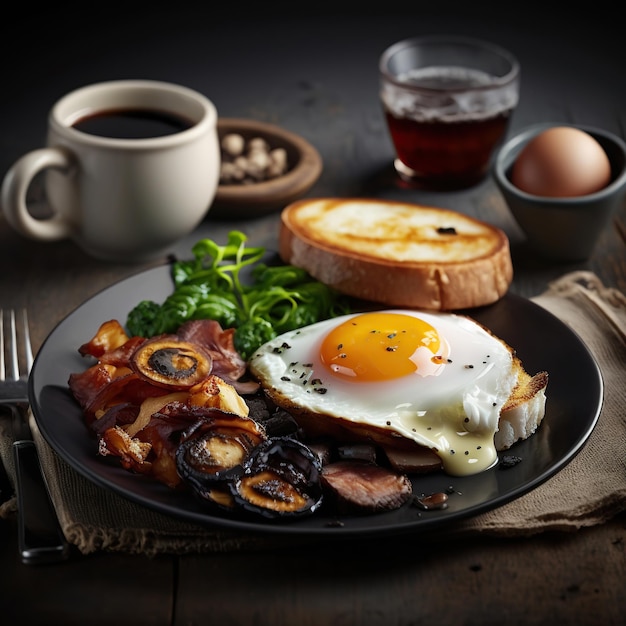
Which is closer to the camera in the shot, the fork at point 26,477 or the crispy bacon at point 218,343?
the fork at point 26,477

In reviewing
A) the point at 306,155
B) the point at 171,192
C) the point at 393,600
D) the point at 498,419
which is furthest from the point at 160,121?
the point at 393,600

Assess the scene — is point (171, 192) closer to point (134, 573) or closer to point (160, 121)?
point (160, 121)

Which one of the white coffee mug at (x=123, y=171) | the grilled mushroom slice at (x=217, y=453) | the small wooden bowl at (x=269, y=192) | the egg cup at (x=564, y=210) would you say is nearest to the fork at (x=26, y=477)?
the grilled mushroom slice at (x=217, y=453)

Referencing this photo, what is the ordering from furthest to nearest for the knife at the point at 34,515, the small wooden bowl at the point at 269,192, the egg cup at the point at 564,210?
the small wooden bowl at the point at 269,192 → the egg cup at the point at 564,210 → the knife at the point at 34,515

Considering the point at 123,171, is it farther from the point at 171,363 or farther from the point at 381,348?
the point at 381,348

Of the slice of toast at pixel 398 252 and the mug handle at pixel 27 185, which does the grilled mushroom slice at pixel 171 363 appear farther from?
the mug handle at pixel 27 185

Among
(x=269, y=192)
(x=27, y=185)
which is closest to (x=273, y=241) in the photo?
(x=269, y=192)

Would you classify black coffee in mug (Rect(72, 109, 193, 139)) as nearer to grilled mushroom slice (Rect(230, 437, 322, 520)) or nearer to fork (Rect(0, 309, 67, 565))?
fork (Rect(0, 309, 67, 565))
